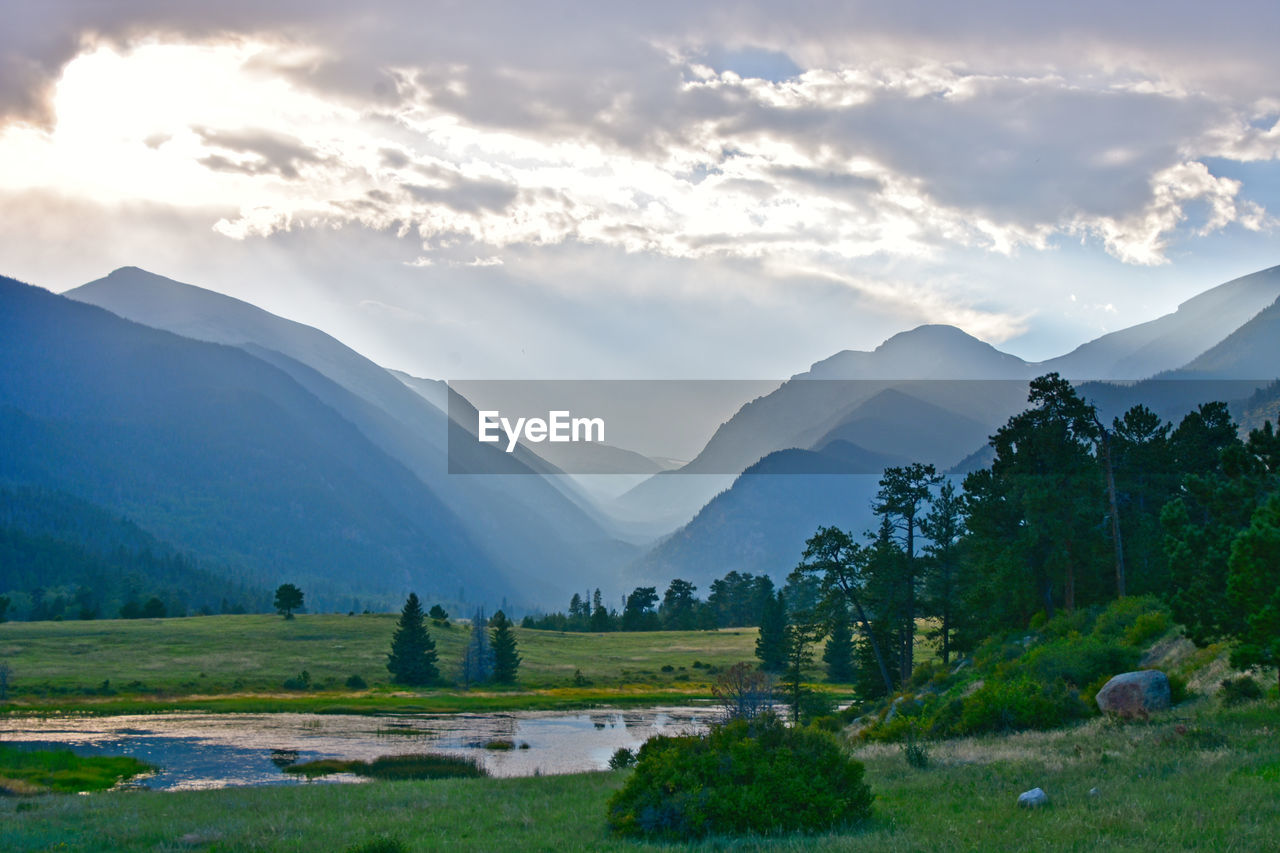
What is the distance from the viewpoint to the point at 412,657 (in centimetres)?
10656

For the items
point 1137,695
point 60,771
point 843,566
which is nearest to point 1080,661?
point 1137,695

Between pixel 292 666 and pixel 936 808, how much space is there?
10147 centimetres

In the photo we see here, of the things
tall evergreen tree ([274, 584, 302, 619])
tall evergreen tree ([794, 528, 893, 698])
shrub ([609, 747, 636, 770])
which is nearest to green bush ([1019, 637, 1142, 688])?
shrub ([609, 747, 636, 770])

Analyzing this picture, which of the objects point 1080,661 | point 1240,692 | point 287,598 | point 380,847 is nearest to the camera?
point 380,847

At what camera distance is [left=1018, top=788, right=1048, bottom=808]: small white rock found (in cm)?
1834

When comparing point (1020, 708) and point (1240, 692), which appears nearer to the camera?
point (1240, 692)

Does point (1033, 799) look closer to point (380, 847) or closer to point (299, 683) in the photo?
point (380, 847)

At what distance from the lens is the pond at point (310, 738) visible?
48.6m

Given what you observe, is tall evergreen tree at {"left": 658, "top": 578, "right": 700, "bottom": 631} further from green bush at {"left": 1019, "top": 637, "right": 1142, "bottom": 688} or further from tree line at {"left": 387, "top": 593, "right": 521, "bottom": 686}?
green bush at {"left": 1019, "top": 637, "right": 1142, "bottom": 688}

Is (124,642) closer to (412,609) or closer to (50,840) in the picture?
(412,609)

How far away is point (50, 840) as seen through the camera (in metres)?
20.4

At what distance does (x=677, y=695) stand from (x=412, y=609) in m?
32.6

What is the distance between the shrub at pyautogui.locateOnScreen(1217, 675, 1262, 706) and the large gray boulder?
184 cm

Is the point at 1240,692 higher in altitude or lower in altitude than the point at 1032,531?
lower
